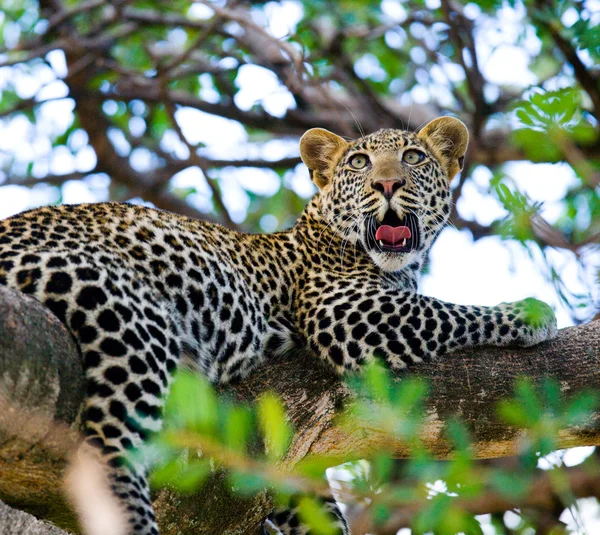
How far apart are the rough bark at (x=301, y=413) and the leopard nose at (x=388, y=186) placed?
1.55 meters

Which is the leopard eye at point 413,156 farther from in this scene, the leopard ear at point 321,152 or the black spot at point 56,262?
the black spot at point 56,262

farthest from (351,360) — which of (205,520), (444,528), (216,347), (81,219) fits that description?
(444,528)

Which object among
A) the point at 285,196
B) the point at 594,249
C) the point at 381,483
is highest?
the point at 594,249

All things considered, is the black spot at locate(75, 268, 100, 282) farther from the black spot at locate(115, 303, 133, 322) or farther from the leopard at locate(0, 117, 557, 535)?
the black spot at locate(115, 303, 133, 322)

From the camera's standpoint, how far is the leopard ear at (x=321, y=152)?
27.1ft

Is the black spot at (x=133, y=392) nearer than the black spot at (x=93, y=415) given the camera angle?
No

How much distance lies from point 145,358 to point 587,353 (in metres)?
2.80

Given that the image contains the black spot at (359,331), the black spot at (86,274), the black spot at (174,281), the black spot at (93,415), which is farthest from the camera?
the black spot at (359,331)

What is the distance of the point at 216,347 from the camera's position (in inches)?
243

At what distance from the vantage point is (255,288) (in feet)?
23.0

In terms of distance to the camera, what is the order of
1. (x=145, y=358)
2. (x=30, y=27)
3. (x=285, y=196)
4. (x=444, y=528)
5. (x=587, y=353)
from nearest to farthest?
(x=444, y=528)
(x=145, y=358)
(x=587, y=353)
(x=30, y=27)
(x=285, y=196)

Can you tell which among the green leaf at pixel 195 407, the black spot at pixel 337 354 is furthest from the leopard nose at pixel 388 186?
the green leaf at pixel 195 407

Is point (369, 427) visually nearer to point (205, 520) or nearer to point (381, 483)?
point (205, 520)

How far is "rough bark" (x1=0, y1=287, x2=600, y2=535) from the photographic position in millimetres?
4590
